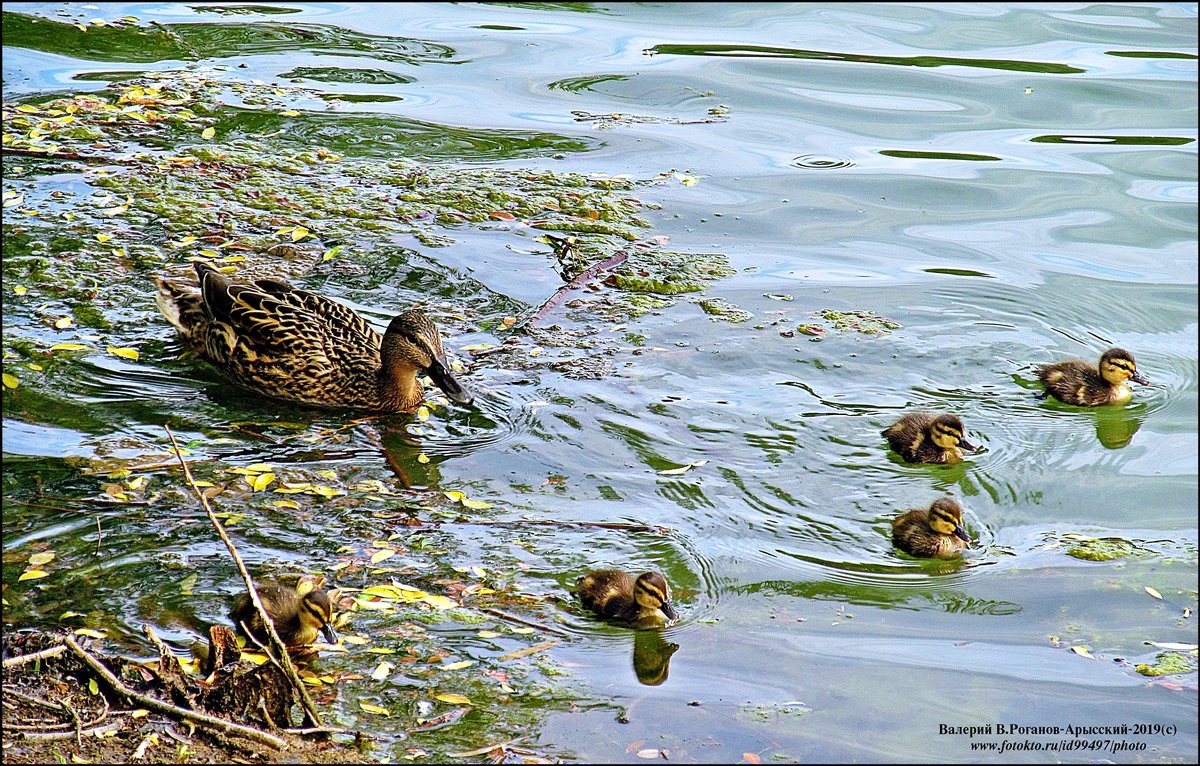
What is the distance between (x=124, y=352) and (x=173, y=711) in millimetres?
3452

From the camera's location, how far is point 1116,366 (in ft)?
24.8

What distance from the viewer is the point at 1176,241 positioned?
1020 cm

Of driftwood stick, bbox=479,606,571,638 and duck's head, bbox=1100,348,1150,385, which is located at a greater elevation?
duck's head, bbox=1100,348,1150,385

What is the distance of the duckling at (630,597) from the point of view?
5.14 meters

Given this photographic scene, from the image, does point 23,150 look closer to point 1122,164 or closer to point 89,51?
point 89,51

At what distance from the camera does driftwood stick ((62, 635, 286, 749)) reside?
4.02 metres

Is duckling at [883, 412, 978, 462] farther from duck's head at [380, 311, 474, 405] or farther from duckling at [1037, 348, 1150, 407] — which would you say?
duck's head at [380, 311, 474, 405]

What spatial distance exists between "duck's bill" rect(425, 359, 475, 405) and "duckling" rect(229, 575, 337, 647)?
2.07 m

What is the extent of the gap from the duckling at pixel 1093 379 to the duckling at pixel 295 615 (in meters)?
4.55

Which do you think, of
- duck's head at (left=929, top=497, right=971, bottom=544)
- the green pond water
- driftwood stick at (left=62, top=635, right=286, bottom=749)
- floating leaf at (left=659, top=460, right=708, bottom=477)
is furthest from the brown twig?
driftwood stick at (left=62, top=635, right=286, bottom=749)

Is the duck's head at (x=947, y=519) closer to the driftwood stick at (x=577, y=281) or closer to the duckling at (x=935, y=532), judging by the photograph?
the duckling at (x=935, y=532)

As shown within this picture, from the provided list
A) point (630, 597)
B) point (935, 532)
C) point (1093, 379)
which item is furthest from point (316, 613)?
point (1093, 379)

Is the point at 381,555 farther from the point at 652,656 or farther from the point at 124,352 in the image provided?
the point at 124,352

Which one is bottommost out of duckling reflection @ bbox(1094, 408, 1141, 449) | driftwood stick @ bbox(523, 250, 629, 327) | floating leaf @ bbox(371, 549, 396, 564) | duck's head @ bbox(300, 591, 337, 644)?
duckling reflection @ bbox(1094, 408, 1141, 449)
